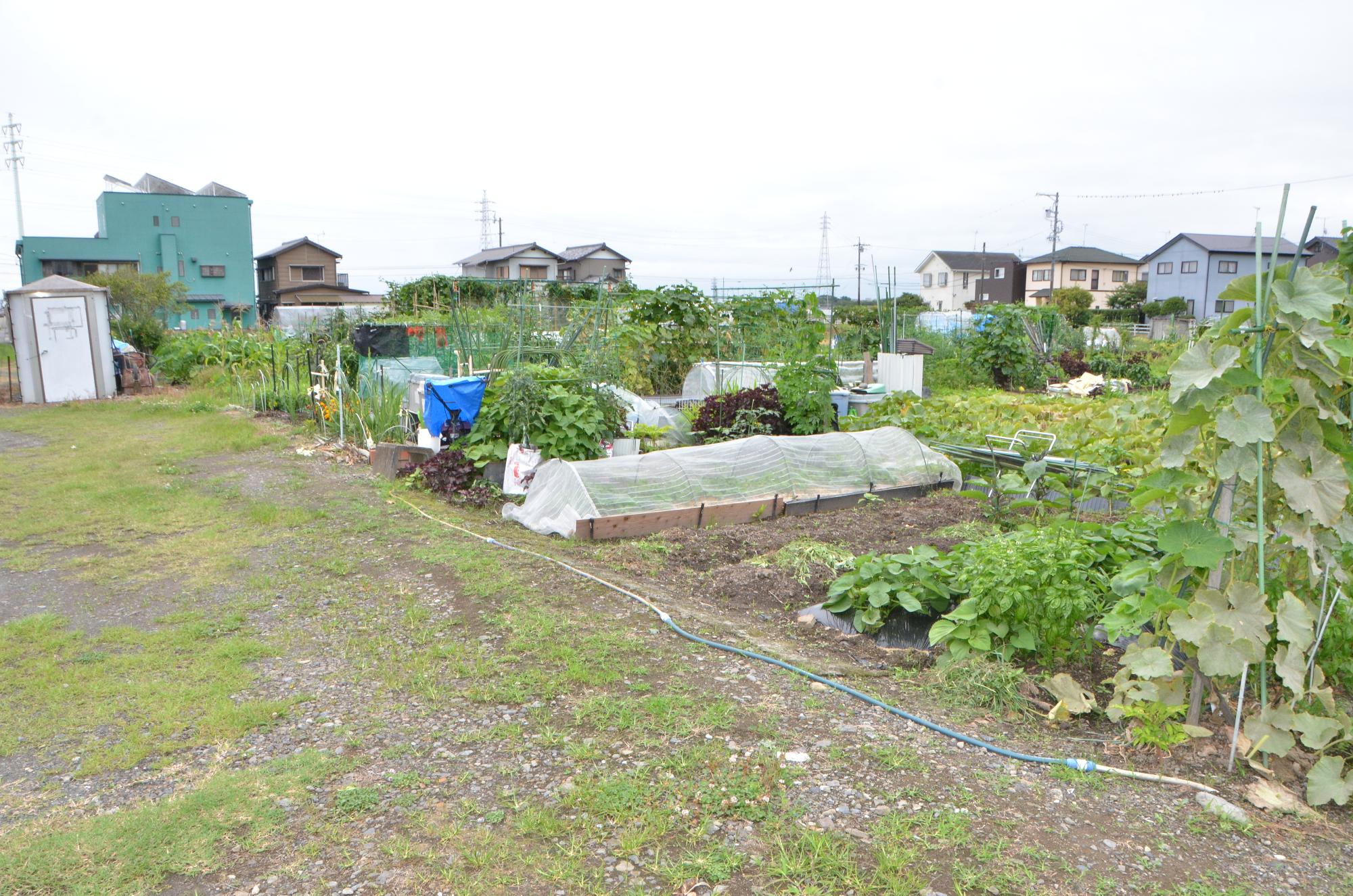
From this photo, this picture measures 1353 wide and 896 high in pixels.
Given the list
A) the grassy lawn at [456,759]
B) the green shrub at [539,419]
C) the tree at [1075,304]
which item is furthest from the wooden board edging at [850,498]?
the tree at [1075,304]

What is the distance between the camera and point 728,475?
712 centimetres

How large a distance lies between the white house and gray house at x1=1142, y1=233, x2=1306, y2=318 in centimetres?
908

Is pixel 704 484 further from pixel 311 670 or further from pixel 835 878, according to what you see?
pixel 835 878

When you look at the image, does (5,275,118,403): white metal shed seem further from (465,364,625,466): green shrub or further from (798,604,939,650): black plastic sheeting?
(798,604,939,650): black plastic sheeting

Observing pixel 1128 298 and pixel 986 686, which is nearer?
pixel 986 686

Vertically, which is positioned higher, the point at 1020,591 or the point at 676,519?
the point at 1020,591

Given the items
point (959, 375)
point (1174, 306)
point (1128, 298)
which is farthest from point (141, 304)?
point (1128, 298)

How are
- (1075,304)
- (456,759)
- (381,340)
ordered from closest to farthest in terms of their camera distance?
(456,759) < (381,340) < (1075,304)

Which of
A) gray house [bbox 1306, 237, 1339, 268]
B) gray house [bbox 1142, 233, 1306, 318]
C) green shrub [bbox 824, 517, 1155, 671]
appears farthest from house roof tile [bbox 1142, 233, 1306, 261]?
green shrub [bbox 824, 517, 1155, 671]

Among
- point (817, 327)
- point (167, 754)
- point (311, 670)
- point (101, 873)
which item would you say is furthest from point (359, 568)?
point (817, 327)

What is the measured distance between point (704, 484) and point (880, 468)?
5.65 ft

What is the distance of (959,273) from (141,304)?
153 feet

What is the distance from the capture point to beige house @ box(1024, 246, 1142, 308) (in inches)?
1966

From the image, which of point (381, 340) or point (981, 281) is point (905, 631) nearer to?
point (381, 340)
